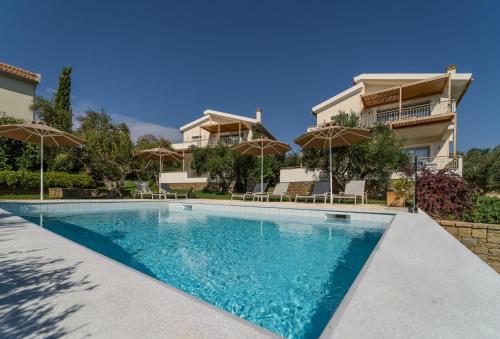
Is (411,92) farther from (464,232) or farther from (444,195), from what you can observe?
(464,232)

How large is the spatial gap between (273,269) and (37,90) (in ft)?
93.9

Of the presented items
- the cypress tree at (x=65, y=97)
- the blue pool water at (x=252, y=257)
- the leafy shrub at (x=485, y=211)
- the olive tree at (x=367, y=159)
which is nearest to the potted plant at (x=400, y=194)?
the leafy shrub at (x=485, y=211)

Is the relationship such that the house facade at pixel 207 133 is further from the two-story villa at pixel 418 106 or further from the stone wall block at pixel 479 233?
the stone wall block at pixel 479 233

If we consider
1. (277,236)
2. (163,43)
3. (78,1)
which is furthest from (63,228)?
(163,43)

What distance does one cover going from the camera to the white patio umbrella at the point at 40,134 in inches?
415

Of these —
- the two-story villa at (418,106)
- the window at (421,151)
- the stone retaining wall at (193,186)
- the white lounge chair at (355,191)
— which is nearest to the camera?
the white lounge chair at (355,191)

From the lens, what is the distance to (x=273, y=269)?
157 inches

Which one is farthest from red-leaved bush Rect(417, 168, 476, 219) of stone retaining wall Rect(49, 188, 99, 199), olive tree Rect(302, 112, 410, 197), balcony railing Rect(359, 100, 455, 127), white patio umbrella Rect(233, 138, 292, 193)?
stone retaining wall Rect(49, 188, 99, 199)

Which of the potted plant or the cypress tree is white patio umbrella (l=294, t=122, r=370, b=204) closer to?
the potted plant

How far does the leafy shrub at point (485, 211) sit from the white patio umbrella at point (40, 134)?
53.3 feet

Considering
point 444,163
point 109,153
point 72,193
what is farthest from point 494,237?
point 72,193

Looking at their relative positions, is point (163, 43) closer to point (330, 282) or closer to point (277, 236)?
point (277, 236)

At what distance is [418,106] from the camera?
1669 cm

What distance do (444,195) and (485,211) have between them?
1.14m
